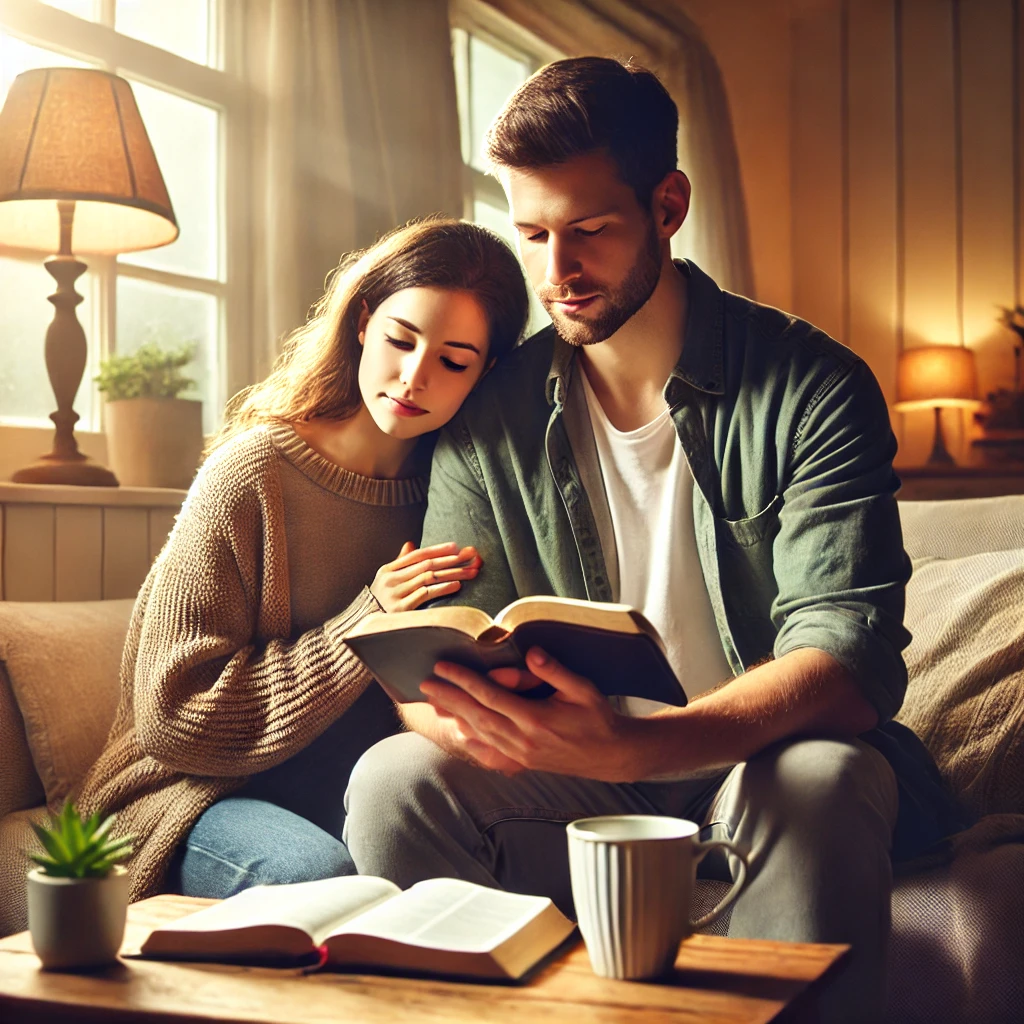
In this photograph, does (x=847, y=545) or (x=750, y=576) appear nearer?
(x=847, y=545)

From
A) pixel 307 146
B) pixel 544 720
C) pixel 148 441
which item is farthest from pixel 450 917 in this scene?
pixel 307 146

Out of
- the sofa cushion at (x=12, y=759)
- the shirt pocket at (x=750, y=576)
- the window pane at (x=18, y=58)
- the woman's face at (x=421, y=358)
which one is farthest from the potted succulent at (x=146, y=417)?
the shirt pocket at (x=750, y=576)

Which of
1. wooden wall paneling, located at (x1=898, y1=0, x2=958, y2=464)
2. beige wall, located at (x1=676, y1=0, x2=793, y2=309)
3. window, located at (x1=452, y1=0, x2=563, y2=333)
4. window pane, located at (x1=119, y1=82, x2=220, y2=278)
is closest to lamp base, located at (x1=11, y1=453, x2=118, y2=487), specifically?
window pane, located at (x1=119, y1=82, x2=220, y2=278)

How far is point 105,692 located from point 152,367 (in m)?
0.78

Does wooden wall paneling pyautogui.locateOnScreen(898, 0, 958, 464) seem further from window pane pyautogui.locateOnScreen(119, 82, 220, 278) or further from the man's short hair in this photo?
the man's short hair

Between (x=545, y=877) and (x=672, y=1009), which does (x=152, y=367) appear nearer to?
(x=545, y=877)

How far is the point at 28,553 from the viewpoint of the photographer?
6.32ft

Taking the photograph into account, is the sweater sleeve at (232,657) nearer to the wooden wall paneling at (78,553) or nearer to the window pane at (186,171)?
the wooden wall paneling at (78,553)

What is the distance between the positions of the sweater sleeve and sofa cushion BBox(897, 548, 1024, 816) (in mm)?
735

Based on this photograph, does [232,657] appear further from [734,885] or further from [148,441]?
[148,441]

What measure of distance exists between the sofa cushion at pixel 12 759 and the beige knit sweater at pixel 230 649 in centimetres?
9

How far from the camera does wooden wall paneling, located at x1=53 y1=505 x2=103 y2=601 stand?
197 centimetres

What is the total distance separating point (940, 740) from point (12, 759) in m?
1.17

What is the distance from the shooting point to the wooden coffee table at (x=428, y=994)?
75 centimetres
